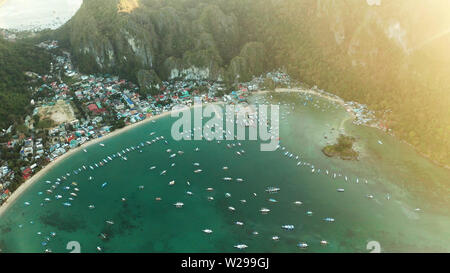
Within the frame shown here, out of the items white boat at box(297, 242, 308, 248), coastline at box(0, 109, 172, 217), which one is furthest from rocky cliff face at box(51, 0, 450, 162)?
A: white boat at box(297, 242, 308, 248)

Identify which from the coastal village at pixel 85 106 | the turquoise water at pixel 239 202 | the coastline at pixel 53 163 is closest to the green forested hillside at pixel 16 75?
the coastal village at pixel 85 106

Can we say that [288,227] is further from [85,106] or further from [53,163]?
[85,106]

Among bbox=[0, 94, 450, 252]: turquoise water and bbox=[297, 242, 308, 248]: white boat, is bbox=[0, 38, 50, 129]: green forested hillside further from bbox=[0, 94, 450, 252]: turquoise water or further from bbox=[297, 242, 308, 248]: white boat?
bbox=[297, 242, 308, 248]: white boat

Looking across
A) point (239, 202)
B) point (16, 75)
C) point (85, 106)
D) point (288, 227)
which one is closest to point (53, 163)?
point (85, 106)

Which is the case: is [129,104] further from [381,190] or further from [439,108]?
[439,108]

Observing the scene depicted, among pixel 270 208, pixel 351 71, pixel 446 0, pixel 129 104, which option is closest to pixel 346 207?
pixel 270 208
